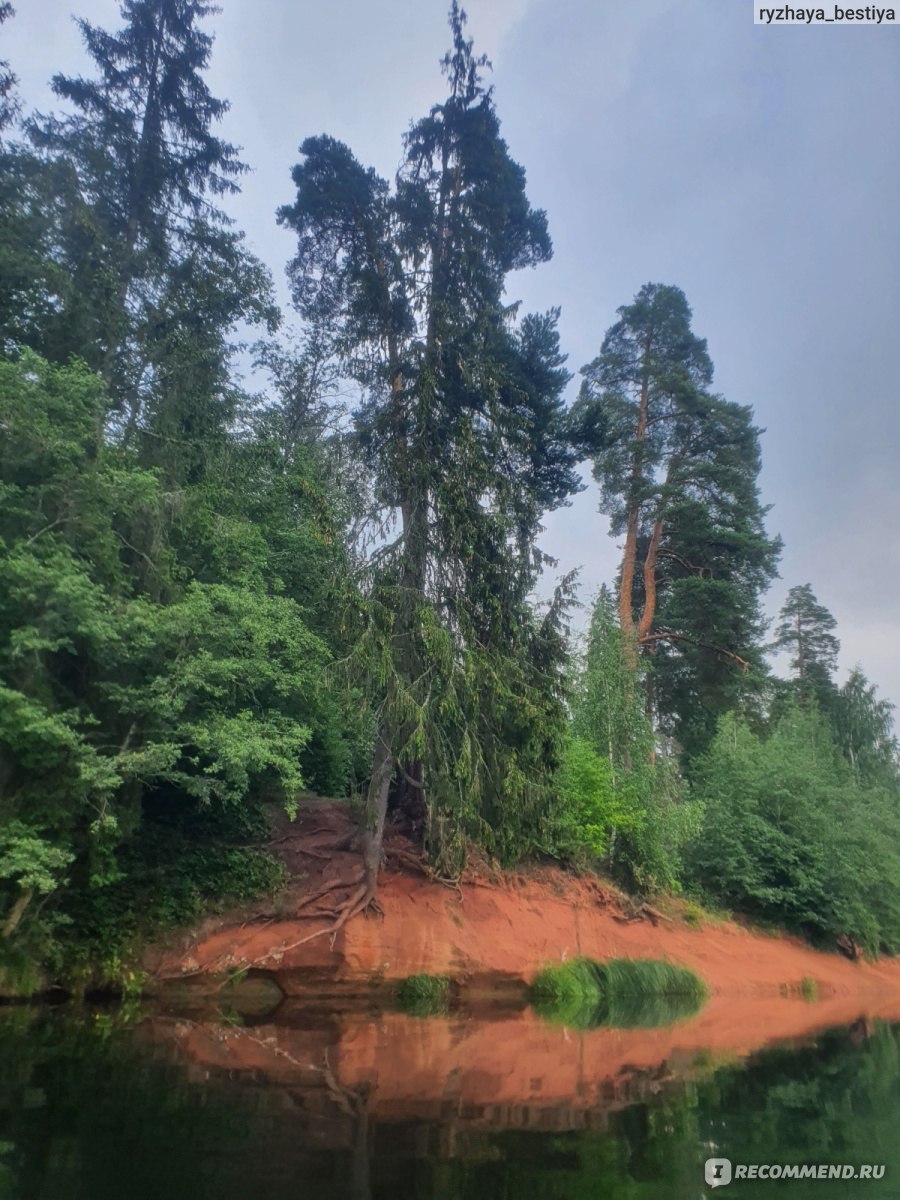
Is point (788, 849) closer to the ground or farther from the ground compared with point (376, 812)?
farther from the ground

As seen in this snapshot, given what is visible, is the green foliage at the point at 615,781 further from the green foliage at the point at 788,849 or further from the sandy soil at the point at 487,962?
the green foliage at the point at 788,849

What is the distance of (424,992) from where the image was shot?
696 inches

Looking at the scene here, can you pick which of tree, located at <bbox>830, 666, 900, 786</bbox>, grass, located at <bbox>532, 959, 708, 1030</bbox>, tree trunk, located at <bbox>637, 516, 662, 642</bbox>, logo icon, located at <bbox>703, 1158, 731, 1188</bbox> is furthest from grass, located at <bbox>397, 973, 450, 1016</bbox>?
tree, located at <bbox>830, 666, 900, 786</bbox>

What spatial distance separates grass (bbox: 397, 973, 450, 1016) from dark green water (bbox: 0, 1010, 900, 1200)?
7.63m

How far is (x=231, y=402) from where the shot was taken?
20.0 meters

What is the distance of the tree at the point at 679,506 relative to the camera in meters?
31.7

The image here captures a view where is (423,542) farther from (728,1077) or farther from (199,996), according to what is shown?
(728,1077)

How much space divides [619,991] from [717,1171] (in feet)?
48.5

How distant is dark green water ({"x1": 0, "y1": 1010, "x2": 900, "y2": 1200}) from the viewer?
5914mm

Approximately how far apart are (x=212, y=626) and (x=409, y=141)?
15.7 m

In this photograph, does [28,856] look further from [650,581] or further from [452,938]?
[650,581]

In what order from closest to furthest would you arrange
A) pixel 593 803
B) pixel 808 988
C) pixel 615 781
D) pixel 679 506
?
pixel 593 803
pixel 808 988
pixel 615 781
pixel 679 506

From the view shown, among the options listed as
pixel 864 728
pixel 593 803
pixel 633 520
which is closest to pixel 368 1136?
pixel 593 803

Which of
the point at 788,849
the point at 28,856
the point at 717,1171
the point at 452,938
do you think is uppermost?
the point at 788,849
